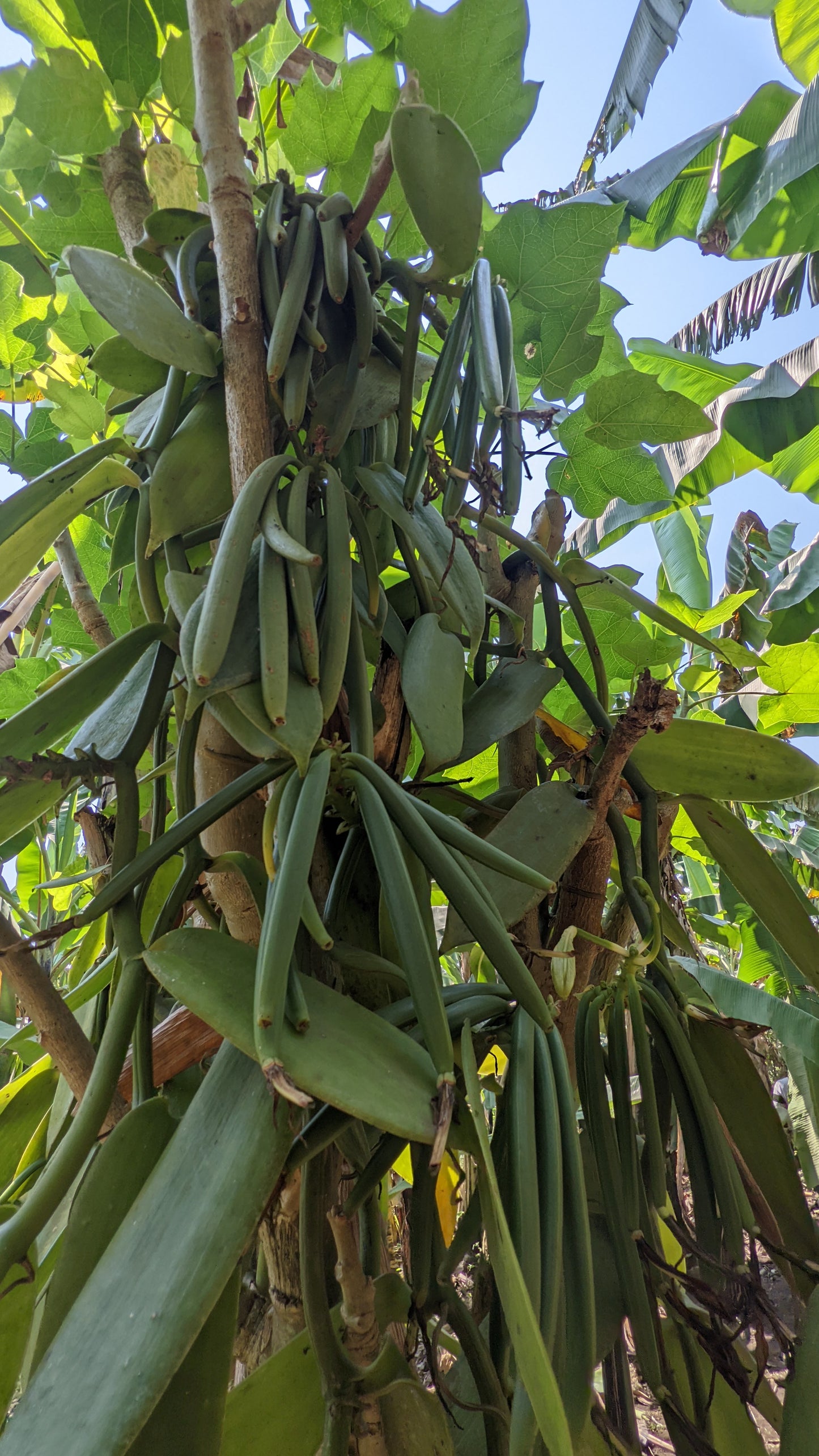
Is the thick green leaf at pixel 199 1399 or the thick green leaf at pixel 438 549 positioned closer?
the thick green leaf at pixel 199 1399

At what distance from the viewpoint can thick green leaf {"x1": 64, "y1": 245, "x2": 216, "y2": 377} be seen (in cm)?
31

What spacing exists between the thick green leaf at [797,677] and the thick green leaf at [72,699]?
0.71 meters

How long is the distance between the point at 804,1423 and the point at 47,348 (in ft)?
2.69

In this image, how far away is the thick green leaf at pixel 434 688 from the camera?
1.00 ft

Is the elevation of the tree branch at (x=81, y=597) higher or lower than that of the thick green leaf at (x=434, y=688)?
higher

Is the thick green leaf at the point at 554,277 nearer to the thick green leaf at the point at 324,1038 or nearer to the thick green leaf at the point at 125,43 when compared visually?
the thick green leaf at the point at 125,43

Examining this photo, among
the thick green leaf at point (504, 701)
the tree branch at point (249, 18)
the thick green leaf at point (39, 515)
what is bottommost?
the thick green leaf at point (504, 701)

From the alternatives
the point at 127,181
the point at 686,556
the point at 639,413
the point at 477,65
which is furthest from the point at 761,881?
the point at 686,556

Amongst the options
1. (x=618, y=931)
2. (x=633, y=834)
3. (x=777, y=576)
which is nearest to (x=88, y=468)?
(x=618, y=931)

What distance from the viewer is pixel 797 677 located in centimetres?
87

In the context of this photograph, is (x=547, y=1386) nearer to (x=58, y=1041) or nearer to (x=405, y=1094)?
(x=405, y=1094)

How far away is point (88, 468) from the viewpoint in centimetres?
34

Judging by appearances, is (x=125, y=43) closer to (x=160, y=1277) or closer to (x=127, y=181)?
(x=127, y=181)

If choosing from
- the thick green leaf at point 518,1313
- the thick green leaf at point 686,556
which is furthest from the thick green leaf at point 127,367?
the thick green leaf at point 686,556
